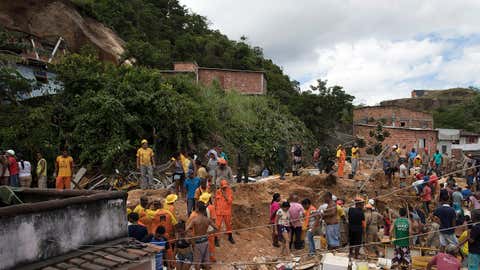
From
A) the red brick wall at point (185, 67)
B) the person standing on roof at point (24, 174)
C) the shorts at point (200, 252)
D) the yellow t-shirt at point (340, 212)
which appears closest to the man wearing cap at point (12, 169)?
the person standing on roof at point (24, 174)

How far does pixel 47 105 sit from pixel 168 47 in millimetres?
17991

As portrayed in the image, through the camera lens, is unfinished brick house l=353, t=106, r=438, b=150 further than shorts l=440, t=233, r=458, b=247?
Yes

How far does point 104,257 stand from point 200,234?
9.67 ft

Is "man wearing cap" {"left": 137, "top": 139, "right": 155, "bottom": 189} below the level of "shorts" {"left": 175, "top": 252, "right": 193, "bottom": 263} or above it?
above

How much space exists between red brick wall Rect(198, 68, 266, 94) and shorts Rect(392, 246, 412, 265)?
61.0ft

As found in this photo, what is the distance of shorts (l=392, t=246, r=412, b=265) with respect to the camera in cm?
812

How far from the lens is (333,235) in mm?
8836

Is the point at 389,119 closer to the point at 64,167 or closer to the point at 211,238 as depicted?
the point at 211,238

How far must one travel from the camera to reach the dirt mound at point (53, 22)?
70.7 feet

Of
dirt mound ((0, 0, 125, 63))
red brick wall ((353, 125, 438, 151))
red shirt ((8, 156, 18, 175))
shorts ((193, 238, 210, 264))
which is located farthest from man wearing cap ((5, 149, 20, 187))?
red brick wall ((353, 125, 438, 151))

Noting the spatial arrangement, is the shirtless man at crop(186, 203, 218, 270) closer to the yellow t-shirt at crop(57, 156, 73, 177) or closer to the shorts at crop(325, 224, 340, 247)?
the shorts at crop(325, 224, 340, 247)

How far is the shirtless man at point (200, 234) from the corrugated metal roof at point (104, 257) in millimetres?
2134

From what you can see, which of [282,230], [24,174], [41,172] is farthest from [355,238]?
[24,174]

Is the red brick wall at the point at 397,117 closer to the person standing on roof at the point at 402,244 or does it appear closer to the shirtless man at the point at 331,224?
the shirtless man at the point at 331,224
